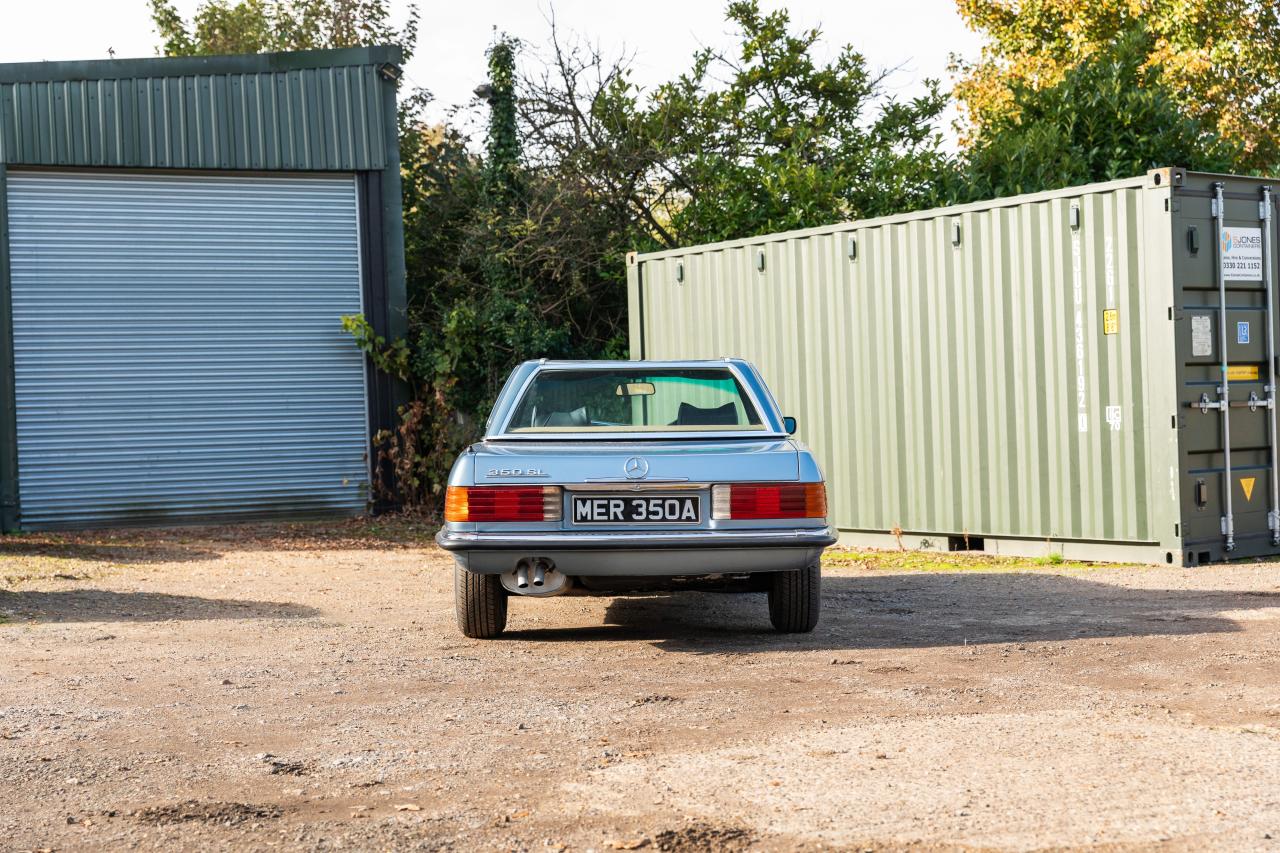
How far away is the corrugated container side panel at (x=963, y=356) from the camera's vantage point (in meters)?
11.3

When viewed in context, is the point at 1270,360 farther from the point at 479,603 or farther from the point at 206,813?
the point at 206,813

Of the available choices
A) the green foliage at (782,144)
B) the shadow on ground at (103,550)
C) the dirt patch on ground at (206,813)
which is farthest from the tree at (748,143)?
the dirt patch on ground at (206,813)

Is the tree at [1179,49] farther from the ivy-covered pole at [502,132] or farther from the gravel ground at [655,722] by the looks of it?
the gravel ground at [655,722]

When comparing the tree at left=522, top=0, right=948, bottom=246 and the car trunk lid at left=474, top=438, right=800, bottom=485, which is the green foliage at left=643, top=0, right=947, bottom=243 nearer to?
the tree at left=522, top=0, right=948, bottom=246

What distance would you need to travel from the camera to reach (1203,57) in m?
26.0

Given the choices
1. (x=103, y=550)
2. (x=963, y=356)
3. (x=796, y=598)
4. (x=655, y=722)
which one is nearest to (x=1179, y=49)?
(x=963, y=356)

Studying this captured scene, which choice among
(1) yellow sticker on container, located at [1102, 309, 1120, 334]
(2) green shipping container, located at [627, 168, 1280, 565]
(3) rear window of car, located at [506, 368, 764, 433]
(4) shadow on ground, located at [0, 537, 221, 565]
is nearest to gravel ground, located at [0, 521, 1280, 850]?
(3) rear window of car, located at [506, 368, 764, 433]

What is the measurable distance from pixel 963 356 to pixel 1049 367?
903mm

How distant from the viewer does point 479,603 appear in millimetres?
7742

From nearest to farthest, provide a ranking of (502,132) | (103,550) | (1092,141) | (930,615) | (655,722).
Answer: (655,722), (930,615), (103,550), (1092,141), (502,132)

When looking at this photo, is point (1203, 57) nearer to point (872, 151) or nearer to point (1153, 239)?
point (872, 151)

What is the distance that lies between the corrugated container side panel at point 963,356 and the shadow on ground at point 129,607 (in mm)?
5543

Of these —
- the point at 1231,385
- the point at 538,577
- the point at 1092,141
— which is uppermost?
the point at 1092,141

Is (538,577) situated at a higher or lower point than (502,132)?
lower
